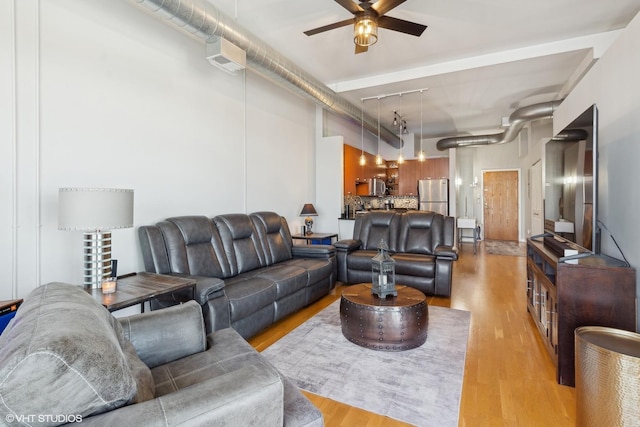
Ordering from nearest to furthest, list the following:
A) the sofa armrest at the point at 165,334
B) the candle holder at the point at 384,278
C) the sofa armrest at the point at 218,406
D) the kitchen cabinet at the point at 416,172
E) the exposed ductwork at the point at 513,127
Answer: the sofa armrest at the point at 218,406, the sofa armrest at the point at 165,334, the candle holder at the point at 384,278, the exposed ductwork at the point at 513,127, the kitchen cabinet at the point at 416,172

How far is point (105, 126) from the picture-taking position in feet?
8.87

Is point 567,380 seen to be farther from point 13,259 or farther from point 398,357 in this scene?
point 13,259

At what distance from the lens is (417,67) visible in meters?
4.58

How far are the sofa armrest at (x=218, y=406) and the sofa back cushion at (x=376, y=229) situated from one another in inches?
150

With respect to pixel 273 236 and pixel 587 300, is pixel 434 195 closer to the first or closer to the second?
pixel 273 236

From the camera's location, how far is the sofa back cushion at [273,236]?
13.1 ft

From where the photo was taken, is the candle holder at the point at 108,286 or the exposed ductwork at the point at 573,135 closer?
the candle holder at the point at 108,286

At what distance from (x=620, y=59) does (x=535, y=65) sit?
6.76ft

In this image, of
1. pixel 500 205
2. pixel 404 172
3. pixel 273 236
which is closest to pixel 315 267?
pixel 273 236

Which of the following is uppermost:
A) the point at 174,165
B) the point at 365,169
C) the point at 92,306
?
the point at 365,169

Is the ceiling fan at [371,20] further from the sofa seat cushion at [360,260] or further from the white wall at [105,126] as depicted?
the sofa seat cushion at [360,260]

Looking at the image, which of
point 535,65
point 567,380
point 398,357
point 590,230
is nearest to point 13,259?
point 398,357

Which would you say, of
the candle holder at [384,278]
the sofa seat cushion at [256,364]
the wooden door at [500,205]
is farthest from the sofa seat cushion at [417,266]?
the wooden door at [500,205]

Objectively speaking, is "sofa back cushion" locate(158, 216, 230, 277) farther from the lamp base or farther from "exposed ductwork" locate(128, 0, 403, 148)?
"exposed ductwork" locate(128, 0, 403, 148)
